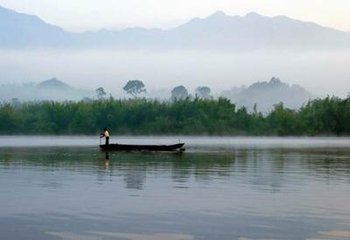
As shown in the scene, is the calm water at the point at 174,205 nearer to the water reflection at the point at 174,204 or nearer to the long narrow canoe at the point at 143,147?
the water reflection at the point at 174,204

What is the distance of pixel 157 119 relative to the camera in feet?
441

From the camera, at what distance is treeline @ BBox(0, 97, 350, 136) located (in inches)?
5315

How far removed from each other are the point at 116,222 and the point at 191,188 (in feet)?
32.0

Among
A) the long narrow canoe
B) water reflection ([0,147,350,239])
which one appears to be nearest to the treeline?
the long narrow canoe

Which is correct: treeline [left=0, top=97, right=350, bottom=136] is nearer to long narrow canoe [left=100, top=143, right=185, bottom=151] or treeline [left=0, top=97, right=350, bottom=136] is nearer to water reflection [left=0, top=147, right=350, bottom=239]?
long narrow canoe [left=100, top=143, right=185, bottom=151]

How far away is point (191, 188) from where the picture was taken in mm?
28203

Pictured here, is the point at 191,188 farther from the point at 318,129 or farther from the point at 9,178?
the point at 318,129

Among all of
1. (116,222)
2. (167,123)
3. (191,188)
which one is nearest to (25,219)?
(116,222)

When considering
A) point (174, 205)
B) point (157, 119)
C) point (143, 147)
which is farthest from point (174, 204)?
point (157, 119)

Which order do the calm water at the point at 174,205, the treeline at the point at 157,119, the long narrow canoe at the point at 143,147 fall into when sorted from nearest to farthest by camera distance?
the calm water at the point at 174,205
the long narrow canoe at the point at 143,147
the treeline at the point at 157,119

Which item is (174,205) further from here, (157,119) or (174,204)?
(157,119)

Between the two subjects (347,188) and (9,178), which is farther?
(9,178)

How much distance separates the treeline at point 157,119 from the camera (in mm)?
135000

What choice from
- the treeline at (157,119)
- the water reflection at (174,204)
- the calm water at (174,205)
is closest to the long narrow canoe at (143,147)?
the water reflection at (174,204)
